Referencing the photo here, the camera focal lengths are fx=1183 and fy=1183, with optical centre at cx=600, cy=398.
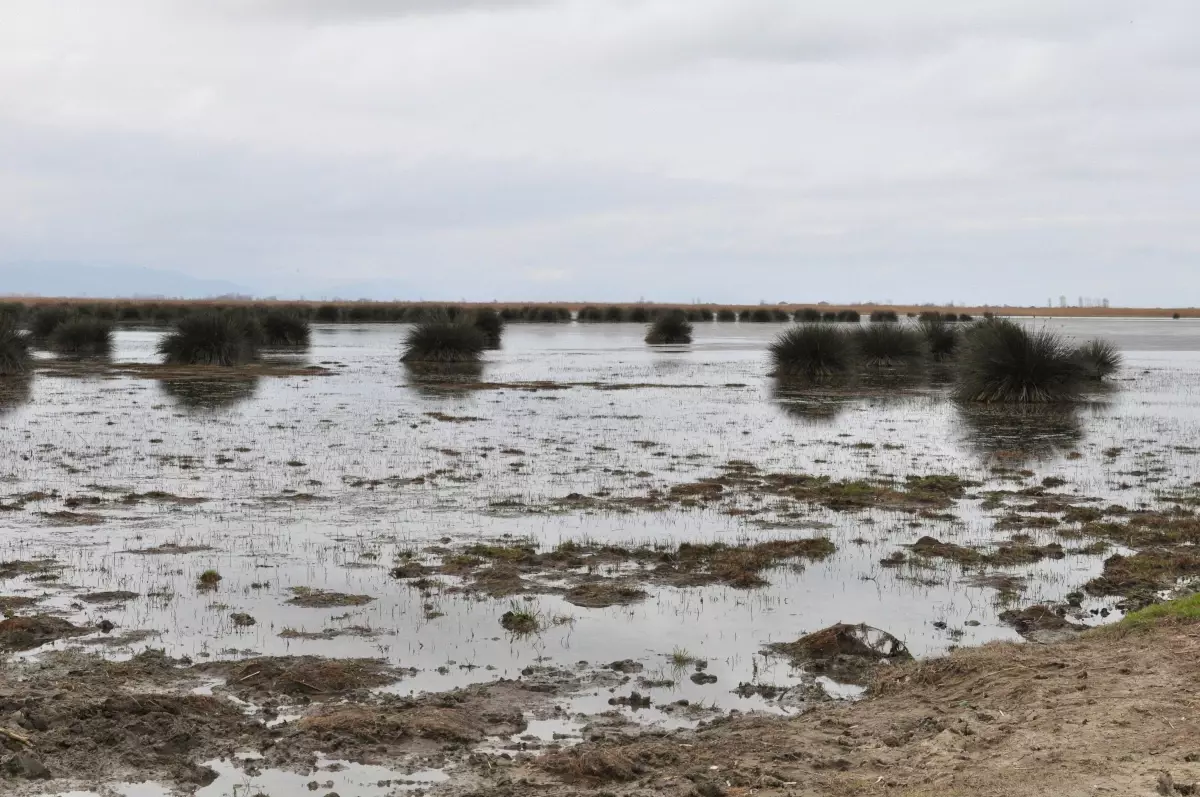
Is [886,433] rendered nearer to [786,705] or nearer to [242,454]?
[242,454]

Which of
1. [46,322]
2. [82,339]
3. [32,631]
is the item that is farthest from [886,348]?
[46,322]

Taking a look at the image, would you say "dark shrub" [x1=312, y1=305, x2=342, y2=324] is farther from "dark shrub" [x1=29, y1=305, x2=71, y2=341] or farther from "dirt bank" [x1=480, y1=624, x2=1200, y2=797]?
"dirt bank" [x1=480, y1=624, x2=1200, y2=797]

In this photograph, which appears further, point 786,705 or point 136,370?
point 136,370

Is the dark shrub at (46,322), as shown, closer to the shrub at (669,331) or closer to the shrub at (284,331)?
the shrub at (284,331)

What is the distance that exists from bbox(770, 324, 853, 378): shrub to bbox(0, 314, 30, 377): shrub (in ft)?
74.9

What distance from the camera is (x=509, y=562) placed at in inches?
433

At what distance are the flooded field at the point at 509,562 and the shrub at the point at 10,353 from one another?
12.2 metres

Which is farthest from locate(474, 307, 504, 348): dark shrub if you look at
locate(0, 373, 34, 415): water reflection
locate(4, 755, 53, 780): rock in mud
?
locate(4, 755, 53, 780): rock in mud

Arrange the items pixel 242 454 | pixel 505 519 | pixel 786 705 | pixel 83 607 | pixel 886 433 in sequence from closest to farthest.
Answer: pixel 786 705 → pixel 83 607 → pixel 505 519 → pixel 242 454 → pixel 886 433

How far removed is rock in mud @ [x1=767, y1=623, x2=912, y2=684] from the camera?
806 cm

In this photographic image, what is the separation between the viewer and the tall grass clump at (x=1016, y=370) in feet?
94.7

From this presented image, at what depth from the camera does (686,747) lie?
21.1 feet

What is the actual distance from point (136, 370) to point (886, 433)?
24.6 m

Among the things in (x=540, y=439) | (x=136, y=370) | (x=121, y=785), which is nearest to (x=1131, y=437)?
(x=540, y=439)
